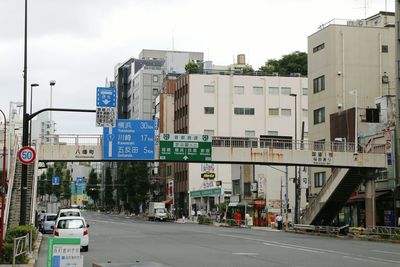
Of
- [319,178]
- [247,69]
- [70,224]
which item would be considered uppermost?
[247,69]

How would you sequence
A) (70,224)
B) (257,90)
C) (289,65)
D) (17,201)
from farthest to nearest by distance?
(289,65) → (257,90) → (17,201) → (70,224)

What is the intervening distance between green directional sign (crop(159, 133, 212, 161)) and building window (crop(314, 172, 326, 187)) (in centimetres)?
2115

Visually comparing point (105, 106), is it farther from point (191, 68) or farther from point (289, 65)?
point (289, 65)

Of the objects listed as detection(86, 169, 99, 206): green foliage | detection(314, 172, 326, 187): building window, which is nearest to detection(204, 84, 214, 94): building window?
detection(314, 172, 326, 187): building window

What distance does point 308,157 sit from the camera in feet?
152

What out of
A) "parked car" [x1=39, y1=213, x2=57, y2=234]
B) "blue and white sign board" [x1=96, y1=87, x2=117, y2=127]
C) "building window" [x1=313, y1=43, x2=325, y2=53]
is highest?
"building window" [x1=313, y1=43, x2=325, y2=53]

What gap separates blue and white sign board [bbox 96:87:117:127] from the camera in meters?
29.8

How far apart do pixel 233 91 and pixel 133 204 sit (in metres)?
33.7

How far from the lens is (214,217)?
8175 centimetres

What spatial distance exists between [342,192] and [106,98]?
24.7 meters

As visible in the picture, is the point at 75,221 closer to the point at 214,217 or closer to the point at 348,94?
the point at 348,94

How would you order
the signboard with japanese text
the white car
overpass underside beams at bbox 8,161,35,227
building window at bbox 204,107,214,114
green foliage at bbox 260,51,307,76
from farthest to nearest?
green foliage at bbox 260,51,307,76 → building window at bbox 204,107,214,114 → overpass underside beams at bbox 8,161,35,227 → the white car → the signboard with japanese text

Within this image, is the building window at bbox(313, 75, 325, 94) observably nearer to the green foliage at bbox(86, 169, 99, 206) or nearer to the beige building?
the beige building

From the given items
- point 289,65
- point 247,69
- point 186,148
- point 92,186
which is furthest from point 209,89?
point 92,186
